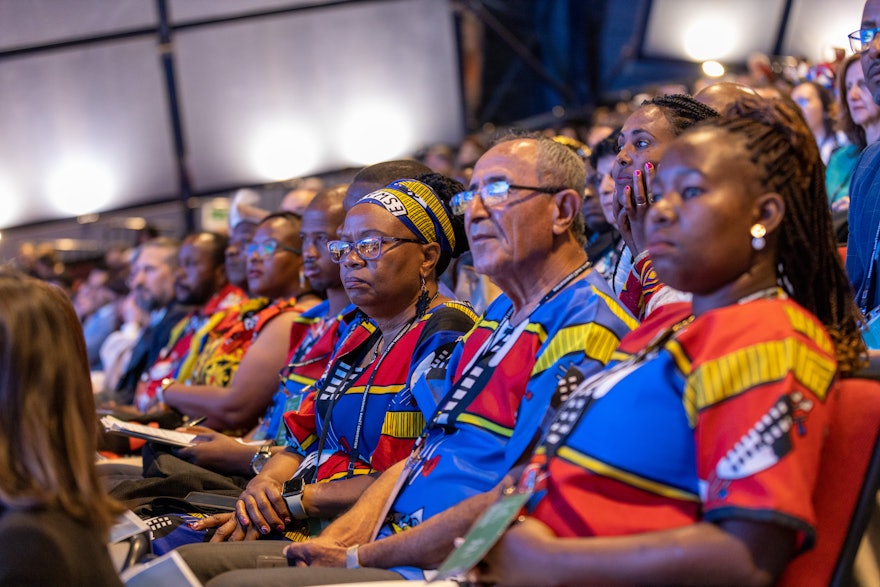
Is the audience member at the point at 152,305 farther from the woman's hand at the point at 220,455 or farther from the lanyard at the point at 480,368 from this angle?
the lanyard at the point at 480,368

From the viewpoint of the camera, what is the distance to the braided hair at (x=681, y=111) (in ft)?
9.09

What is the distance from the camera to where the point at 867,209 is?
3.11 m

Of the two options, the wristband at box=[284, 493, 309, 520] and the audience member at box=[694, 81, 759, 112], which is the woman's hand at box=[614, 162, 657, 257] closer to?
the audience member at box=[694, 81, 759, 112]

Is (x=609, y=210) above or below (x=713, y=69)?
above

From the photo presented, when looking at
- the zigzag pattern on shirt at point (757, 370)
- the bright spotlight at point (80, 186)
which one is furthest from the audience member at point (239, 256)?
the bright spotlight at point (80, 186)

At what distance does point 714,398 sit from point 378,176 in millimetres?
2182

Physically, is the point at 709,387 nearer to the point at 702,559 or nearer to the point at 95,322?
the point at 702,559

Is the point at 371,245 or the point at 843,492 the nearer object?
the point at 843,492

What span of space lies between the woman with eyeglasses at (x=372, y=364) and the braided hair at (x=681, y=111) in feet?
2.42

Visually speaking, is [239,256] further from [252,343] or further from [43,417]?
[43,417]

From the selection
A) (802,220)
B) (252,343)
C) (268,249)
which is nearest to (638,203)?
(802,220)

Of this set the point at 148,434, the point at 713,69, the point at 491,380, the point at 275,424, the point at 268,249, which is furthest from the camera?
the point at 713,69

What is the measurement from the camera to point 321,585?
2254 mm

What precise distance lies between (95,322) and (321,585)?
6.59m
